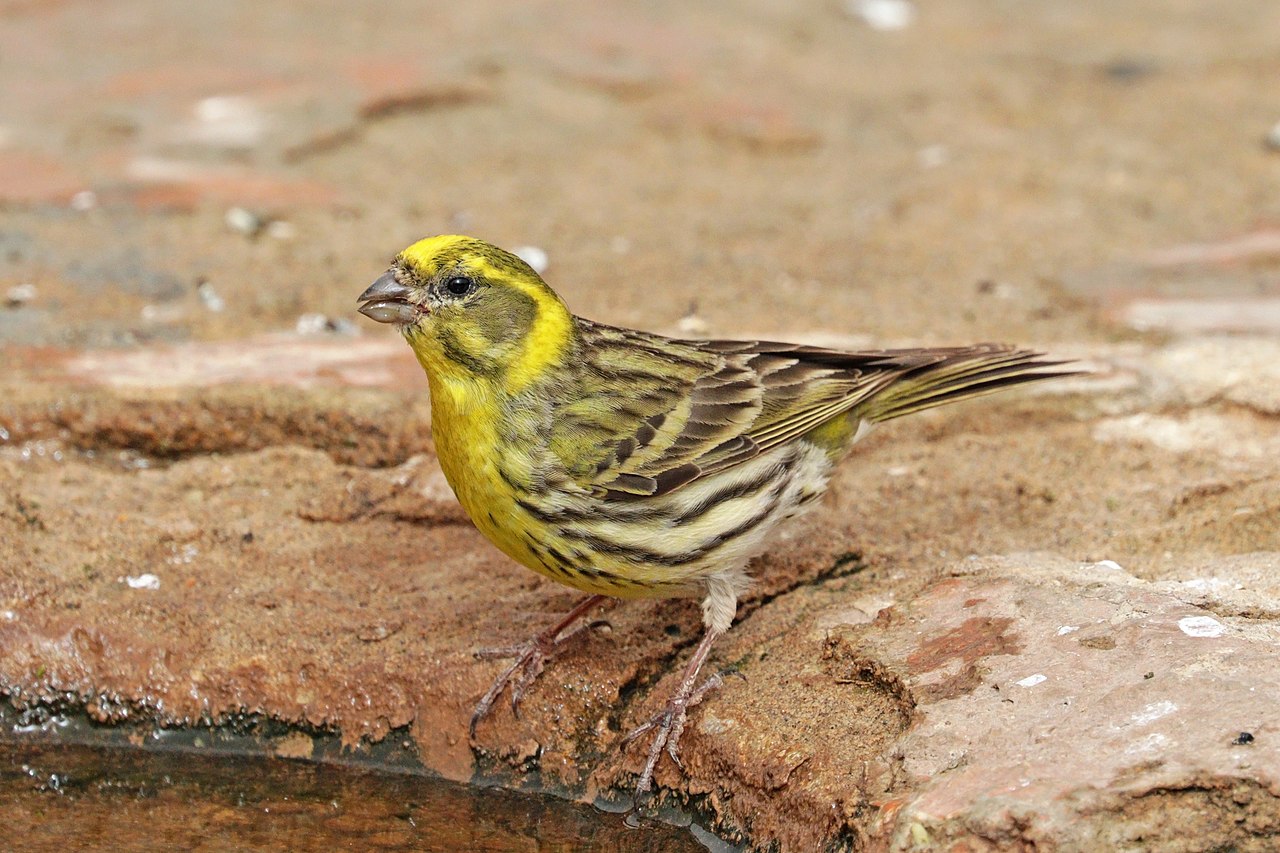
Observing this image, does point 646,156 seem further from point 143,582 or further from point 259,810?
point 259,810

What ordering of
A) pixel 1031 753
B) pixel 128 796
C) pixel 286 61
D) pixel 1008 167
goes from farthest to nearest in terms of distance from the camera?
pixel 286 61
pixel 1008 167
pixel 128 796
pixel 1031 753

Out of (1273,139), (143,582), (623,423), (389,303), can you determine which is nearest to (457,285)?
(389,303)

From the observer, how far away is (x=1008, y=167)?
688 centimetres

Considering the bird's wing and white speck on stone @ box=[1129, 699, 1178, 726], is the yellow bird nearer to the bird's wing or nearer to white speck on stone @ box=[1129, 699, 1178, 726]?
the bird's wing

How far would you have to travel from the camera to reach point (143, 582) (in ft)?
13.6

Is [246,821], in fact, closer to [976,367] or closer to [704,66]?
[976,367]

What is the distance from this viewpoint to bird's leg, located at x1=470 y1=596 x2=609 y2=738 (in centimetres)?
382

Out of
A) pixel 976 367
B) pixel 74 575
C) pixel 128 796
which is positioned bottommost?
pixel 128 796

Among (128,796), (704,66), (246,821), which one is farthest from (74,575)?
(704,66)

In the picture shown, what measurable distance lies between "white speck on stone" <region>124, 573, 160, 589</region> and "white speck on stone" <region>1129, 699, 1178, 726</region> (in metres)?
2.55

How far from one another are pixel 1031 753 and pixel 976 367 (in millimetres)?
1600

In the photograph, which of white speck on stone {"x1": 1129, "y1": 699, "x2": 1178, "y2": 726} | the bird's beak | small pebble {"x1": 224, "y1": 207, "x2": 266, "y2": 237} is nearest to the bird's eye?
the bird's beak

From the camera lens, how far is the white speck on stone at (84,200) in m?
6.31

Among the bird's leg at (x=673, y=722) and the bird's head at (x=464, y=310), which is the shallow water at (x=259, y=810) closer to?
the bird's leg at (x=673, y=722)
